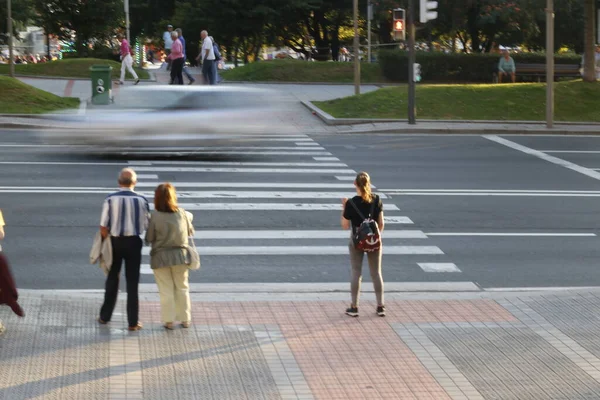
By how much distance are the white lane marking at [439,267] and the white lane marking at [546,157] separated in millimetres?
8253

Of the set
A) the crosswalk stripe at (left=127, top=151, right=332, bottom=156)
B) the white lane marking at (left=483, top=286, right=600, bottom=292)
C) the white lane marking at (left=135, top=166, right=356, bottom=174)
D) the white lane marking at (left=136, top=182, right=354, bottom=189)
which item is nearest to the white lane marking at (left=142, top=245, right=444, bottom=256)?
the white lane marking at (left=483, top=286, right=600, bottom=292)

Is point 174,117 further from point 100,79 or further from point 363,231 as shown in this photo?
point 100,79

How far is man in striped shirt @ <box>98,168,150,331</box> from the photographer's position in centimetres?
894

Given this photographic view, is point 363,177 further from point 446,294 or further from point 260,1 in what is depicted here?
point 260,1

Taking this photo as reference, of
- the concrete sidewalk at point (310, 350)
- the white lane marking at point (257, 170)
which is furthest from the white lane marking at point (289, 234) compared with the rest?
the white lane marking at point (257, 170)

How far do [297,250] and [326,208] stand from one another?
2821mm

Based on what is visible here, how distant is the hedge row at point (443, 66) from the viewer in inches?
1569

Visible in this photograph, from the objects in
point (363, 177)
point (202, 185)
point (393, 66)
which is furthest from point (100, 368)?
point (393, 66)

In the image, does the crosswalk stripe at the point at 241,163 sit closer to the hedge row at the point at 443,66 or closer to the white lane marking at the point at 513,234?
the white lane marking at the point at 513,234

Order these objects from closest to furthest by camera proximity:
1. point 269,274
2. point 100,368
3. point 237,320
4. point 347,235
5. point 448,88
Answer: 1. point 100,368
2. point 237,320
3. point 269,274
4. point 347,235
5. point 448,88

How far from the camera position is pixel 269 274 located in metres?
11.7

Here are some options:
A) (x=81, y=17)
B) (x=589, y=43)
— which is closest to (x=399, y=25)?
(x=589, y=43)

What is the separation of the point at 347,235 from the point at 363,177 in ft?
13.8

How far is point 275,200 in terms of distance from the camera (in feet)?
53.3
